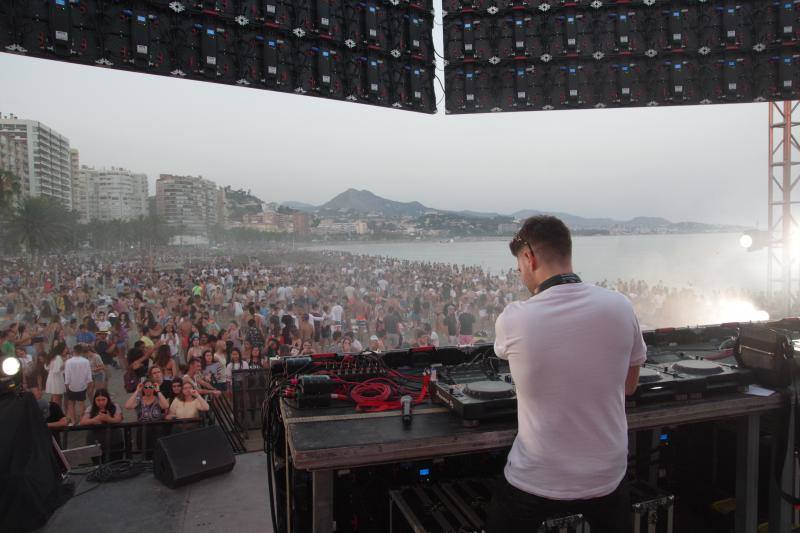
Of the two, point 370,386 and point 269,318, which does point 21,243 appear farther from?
point 370,386

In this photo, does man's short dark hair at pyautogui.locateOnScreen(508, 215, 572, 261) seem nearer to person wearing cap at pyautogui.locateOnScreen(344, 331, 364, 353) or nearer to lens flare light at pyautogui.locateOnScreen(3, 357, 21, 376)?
lens flare light at pyautogui.locateOnScreen(3, 357, 21, 376)

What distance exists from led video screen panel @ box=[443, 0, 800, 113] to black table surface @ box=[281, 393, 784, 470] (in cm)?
379

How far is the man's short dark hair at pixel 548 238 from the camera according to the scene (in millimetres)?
1523

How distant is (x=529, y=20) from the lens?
5.15m

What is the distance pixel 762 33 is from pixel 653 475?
452 cm

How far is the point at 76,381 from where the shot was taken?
6312 millimetres

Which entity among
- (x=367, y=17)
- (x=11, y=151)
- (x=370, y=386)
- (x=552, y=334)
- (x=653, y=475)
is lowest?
(x=653, y=475)

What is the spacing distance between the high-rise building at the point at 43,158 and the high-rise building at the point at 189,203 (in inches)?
68.3

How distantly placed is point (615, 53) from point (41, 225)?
747 cm

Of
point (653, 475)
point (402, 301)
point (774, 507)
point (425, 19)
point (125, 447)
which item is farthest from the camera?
point (402, 301)

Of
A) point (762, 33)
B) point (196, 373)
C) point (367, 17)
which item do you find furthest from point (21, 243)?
point (762, 33)

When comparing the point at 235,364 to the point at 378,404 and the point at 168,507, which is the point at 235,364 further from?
the point at 378,404

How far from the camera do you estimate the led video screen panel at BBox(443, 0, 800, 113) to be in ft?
16.8

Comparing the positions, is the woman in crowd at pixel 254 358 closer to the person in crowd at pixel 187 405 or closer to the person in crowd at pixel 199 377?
the person in crowd at pixel 199 377
